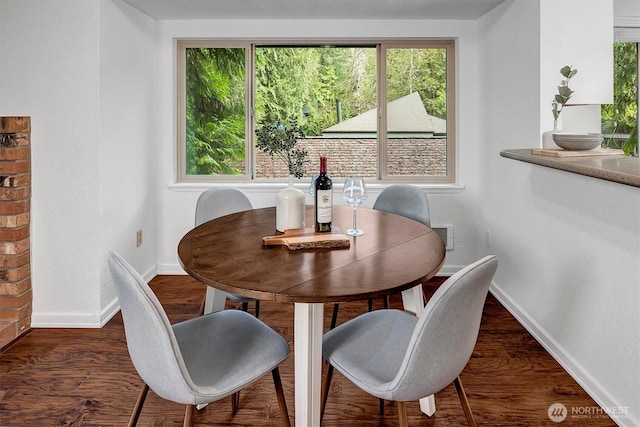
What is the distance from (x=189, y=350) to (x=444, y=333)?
2.81 ft

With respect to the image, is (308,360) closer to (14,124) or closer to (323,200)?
(323,200)

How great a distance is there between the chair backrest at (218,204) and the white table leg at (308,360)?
1.39 metres

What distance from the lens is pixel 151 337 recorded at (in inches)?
51.9

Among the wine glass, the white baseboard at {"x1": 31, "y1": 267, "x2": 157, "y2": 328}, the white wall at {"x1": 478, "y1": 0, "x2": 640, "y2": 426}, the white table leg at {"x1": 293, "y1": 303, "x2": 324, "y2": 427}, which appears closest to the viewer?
the white table leg at {"x1": 293, "y1": 303, "x2": 324, "y2": 427}

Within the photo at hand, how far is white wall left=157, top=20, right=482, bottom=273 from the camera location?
3.80 metres

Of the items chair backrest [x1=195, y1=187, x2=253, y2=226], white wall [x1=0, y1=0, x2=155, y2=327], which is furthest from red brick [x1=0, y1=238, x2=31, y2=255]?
chair backrest [x1=195, y1=187, x2=253, y2=226]

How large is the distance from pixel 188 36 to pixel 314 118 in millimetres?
1209

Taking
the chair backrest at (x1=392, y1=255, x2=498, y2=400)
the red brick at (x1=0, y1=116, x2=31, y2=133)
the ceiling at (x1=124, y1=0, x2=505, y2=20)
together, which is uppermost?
the ceiling at (x1=124, y1=0, x2=505, y2=20)

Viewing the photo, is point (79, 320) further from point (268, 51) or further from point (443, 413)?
point (268, 51)

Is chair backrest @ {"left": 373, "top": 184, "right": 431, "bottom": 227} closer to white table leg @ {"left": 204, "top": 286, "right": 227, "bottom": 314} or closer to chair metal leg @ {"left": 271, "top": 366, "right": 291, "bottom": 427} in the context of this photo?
white table leg @ {"left": 204, "top": 286, "right": 227, "bottom": 314}

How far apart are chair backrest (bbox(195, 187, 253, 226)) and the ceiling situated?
4.69ft

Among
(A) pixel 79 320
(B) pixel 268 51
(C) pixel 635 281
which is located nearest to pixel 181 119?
(B) pixel 268 51

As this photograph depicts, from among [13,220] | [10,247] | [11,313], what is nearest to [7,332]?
[11,313]

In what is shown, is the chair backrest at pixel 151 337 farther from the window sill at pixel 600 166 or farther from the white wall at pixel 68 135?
the white wall at pixel 68 135
